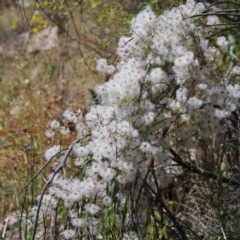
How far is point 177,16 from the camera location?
1639 mm

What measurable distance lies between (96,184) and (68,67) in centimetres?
391

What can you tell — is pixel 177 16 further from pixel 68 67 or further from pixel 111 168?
pixel 68 67

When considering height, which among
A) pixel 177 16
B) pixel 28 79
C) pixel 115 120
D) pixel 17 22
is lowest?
pixel 115 120

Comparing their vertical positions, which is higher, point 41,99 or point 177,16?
point 41,99

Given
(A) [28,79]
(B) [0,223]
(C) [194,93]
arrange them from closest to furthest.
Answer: (C) [194,93] → (B) [0,223] → (A) [28,79]

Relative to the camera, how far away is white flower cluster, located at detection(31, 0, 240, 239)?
1.50 meters

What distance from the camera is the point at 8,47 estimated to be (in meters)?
6.16

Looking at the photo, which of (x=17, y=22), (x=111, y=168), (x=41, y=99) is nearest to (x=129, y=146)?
(x=111, y=168)

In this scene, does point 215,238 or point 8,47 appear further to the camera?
point 8,47

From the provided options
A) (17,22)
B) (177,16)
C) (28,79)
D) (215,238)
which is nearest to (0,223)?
(215,238)

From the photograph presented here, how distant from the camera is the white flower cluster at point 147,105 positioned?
150 centimetres

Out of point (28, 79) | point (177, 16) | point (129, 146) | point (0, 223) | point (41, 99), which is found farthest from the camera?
point (28, 79)

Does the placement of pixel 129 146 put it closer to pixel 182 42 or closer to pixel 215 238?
pixel 182 42

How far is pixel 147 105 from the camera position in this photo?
5.06 feet
